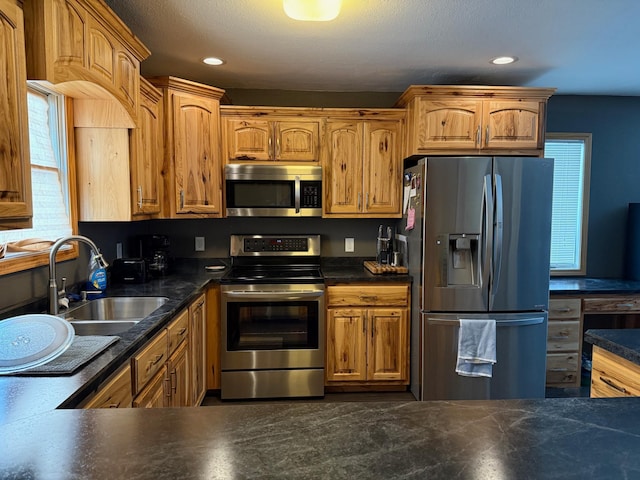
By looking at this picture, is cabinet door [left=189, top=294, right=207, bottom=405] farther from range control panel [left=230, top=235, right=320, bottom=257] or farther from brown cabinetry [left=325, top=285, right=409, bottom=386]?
brown cabinetry [left=325, top=285, right=409, bottom=386]

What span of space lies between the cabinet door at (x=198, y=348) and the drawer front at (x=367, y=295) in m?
0.90

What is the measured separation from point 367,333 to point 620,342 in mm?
1707

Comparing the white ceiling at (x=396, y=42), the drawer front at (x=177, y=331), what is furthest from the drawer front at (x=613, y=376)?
the drawer front at (x=177, y=331)

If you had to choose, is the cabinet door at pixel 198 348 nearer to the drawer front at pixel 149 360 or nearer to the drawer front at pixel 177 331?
the drawer front at pixel 177 331

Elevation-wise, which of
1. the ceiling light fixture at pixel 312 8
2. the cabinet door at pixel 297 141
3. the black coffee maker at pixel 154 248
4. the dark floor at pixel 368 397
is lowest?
the dark floor at pixel 368 397

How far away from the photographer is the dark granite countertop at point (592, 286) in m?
3.04

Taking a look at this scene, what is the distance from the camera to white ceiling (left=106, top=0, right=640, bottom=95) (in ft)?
6.66

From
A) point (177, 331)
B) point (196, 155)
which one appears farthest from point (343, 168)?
point (177, 331)

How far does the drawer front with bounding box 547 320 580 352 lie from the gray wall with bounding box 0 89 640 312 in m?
0.80

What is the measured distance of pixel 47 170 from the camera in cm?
207

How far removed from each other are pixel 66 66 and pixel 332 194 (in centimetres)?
202

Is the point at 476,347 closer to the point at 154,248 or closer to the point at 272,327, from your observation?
the point at 272,327

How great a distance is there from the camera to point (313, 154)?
125 inches

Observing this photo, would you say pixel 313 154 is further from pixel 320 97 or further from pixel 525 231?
pixel 525 231
